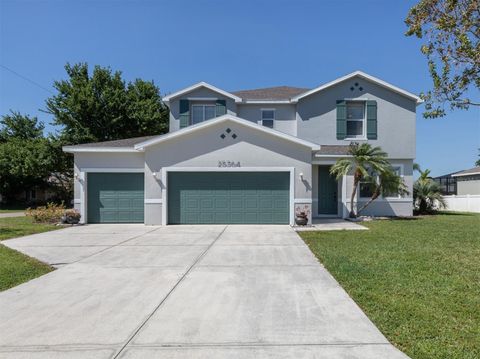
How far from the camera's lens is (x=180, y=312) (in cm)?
461

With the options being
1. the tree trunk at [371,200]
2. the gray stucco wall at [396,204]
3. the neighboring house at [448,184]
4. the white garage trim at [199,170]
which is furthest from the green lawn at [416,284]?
the neighboring house at [448,184]

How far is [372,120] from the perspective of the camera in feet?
58.8

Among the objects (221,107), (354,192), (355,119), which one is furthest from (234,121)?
(355,119)

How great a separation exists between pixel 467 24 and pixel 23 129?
3585 cm

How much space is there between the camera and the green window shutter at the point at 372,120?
17906 mm

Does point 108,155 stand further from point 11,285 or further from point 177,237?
point 11,285

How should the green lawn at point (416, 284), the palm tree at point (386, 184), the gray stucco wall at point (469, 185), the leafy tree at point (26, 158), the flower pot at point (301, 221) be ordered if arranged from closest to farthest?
the green lawn at point (416, 284) < the flower pot at point (301, 221) < the palm tree at point (386, 184) < the leafy tree at point (26, 158) < the gray stucco wall at point (469, 185)

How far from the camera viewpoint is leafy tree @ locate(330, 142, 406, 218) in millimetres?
15203

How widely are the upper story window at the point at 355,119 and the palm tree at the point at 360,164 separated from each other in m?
2.31

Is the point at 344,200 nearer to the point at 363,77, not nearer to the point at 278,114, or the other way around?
the point at 278,114

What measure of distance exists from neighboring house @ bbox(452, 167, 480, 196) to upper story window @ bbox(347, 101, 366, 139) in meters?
19.0

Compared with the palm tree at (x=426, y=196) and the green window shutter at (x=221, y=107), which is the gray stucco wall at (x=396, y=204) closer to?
the palm tree at (x=426, y=196)

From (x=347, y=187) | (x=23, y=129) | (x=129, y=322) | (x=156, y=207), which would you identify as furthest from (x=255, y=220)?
(x=23, y=129)

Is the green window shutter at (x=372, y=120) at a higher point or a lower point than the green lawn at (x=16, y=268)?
higher
